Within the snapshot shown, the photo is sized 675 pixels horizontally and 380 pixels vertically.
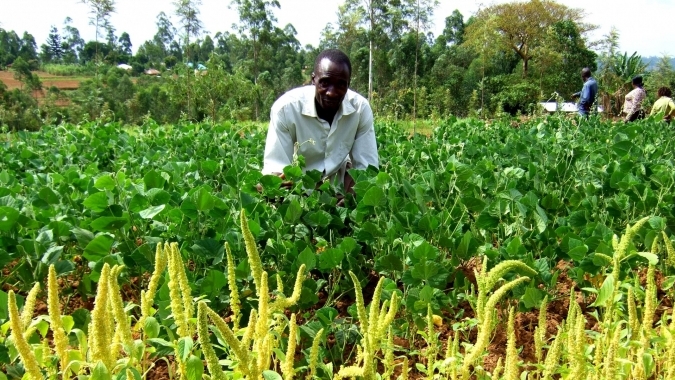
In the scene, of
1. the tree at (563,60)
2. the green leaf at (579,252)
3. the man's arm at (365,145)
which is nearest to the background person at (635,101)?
the man's arm at (365,145)

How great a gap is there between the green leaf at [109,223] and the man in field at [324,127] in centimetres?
120

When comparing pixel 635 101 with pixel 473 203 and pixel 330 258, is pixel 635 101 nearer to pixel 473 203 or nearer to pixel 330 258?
pixel 473 203

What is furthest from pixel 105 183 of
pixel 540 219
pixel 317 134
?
pixel 540 219

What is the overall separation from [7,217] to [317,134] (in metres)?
1.77

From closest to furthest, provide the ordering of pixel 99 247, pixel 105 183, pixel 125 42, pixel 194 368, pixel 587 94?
pixel 194 368, pixel 99 247, pixel 105 183, pixel 587 94, pixel 125 42

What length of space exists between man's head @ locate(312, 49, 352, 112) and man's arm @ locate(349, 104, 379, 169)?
0.35 m

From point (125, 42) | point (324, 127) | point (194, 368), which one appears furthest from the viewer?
point (125, 42)

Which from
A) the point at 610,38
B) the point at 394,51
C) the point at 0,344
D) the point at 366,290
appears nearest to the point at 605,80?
the point at 610,38

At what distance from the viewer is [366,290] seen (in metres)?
2.44

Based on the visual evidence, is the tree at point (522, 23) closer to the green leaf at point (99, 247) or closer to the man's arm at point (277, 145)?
the man's arm at point (277, 145)

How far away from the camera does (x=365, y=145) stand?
3432 mm

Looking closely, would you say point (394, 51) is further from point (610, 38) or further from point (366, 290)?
point (366, 290)

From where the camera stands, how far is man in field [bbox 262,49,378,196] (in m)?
3.02

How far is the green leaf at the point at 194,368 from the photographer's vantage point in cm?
100
